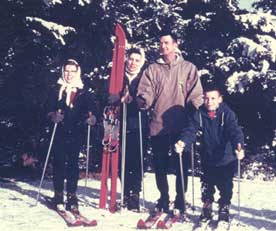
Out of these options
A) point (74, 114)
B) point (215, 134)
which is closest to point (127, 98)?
point (74, 114)

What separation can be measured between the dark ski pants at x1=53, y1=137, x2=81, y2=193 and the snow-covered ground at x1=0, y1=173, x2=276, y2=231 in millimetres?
454

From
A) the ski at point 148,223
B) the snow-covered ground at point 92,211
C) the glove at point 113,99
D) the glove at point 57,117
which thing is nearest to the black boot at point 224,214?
the snow-covered ground at point 92,211

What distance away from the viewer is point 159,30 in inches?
410

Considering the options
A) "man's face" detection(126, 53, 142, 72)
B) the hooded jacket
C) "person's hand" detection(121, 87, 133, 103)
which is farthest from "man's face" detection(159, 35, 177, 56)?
"person's hand" detection(121, 87, 133, 103)

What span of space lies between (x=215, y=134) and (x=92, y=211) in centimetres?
217

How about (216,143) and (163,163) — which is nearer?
(216,143)

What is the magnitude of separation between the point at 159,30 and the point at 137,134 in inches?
178

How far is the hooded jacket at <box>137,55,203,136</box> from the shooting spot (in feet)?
19.4

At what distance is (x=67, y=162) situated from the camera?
6121 mm

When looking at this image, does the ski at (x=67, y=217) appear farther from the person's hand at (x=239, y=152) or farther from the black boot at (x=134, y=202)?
the person's hand at (x=239, y=152)

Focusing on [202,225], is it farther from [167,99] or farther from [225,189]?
[167,99]

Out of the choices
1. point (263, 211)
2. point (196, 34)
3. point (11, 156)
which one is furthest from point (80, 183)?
point (196, 34)

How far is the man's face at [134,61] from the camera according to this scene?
21.0ft

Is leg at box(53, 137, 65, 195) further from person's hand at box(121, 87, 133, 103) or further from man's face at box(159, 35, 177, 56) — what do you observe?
man's face at box(159, 35, 177, 56)
